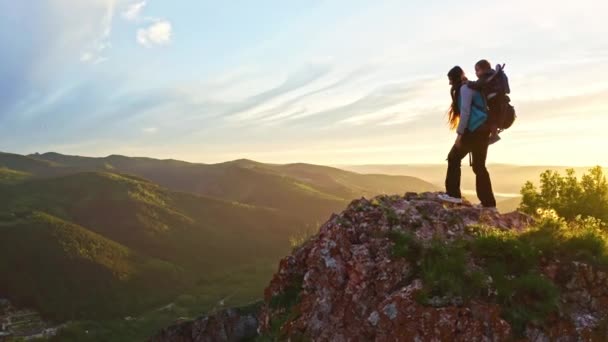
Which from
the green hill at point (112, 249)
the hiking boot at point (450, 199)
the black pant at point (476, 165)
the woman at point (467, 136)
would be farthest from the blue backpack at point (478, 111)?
the green hill at point (112, 249)

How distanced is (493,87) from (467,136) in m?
1.45

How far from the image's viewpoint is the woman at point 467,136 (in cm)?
1353

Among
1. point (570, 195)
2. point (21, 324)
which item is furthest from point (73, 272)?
point (570, 195)

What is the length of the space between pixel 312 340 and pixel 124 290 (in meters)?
125

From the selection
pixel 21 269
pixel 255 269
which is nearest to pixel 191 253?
pixel 255 269

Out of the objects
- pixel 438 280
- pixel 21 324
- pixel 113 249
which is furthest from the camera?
pixel 113 249

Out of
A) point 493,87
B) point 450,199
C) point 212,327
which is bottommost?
point 212,327

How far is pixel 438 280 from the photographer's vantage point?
11.3 metres

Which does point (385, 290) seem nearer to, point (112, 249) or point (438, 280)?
point (438, 280)

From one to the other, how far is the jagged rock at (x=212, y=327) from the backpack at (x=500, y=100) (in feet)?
57.7

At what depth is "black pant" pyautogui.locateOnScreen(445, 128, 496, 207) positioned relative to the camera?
46.2 feet

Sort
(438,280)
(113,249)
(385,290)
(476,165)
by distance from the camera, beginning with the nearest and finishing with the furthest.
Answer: (438,280) < (385,290) < (476,165) < (113,249)

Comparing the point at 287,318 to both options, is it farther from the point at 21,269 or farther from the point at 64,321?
the point at 21,269

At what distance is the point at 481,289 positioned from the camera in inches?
433
